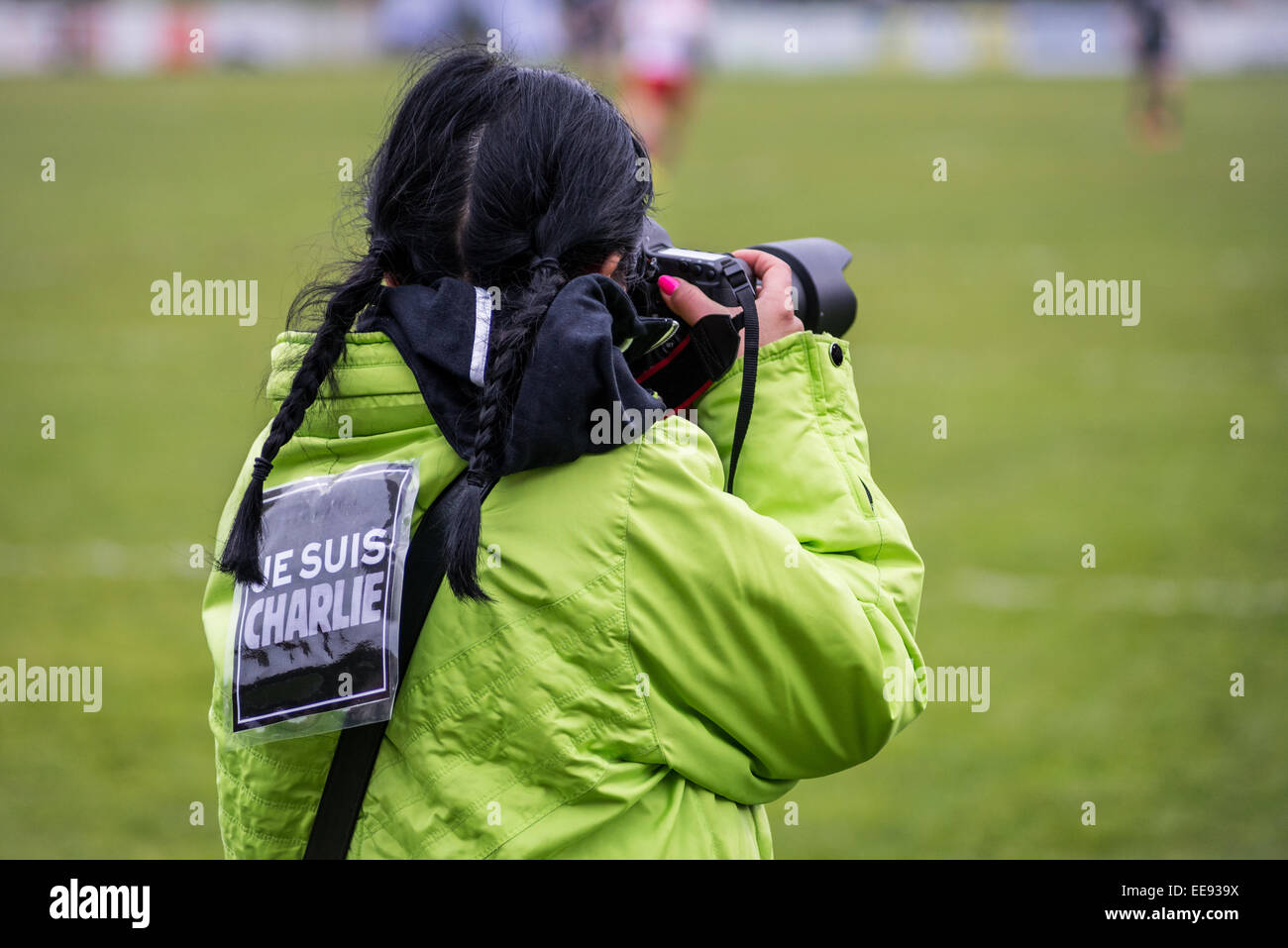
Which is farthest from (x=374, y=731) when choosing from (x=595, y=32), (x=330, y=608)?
(x=595, y=32)

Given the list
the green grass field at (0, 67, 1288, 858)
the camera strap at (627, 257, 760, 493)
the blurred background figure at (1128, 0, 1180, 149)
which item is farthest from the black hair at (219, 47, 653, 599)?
the blurred background figure at (1128, 0, 1180, 149)

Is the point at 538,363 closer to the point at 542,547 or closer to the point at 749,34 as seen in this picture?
the point at 542,547

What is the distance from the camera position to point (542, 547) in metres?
1.35

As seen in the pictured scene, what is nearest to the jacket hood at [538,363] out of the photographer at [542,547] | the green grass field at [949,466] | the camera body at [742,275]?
the photographer at [542,547]

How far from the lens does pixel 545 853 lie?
4.52 feet

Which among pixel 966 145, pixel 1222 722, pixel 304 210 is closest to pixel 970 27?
pixel 966 145

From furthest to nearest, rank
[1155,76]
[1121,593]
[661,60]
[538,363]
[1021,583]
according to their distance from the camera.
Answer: [1155,76], [661,60], [1021,583], [1121,593], [538,363]

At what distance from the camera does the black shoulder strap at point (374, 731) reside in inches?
54.7

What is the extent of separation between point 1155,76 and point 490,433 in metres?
19.3

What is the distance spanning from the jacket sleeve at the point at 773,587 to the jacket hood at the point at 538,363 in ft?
0.23

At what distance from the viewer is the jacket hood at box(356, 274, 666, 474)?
1304 mm

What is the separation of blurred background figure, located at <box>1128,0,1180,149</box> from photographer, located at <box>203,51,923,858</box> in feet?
59.0

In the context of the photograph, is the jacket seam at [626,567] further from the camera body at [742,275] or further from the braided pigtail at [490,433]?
the camera body at [742,275]
